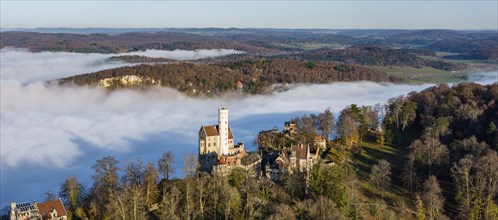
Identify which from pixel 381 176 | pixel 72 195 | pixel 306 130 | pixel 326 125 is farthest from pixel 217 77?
pixel 72 195

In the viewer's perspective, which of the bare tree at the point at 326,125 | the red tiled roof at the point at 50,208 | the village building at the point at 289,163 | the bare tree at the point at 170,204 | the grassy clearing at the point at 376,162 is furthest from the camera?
the bare tree at the point at 326,125

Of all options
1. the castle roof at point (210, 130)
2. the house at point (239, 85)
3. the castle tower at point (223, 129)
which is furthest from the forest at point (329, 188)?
the house at point (239, 85)

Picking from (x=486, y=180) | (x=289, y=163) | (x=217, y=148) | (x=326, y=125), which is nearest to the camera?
(x=486, y=180)

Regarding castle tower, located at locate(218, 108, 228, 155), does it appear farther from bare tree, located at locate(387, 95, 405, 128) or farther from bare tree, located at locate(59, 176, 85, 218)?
bare tree, located at locate(387, 95, 405, 128)

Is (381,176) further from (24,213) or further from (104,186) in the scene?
(24,213)

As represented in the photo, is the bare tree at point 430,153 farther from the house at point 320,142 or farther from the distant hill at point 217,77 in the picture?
the distant hill at point 217,77

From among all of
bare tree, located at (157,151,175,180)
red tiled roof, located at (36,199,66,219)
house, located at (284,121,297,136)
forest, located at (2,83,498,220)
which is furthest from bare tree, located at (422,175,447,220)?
red tiled roof, located at (36,199,66,219)

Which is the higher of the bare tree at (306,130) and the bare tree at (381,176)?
the bare tree at (306,130)

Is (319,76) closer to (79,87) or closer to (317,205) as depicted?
(79,87)

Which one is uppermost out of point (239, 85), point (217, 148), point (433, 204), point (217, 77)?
point (217, 148)
